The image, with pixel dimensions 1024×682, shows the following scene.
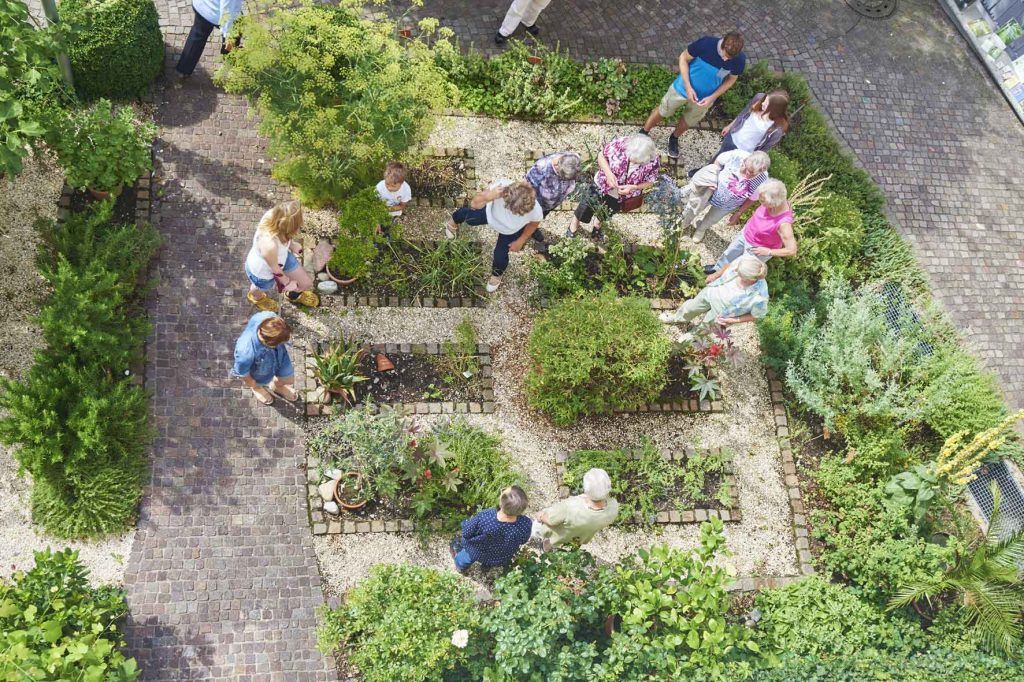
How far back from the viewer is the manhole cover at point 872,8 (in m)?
12.1

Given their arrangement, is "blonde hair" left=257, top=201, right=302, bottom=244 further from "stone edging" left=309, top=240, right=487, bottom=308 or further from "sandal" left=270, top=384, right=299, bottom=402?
"sandal" left=270, top=384, right=299, bottom=402

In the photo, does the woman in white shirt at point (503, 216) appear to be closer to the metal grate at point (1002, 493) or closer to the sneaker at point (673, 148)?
the sneaker at point (673, 148)

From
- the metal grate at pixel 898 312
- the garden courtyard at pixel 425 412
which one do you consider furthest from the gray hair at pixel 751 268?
the metal grate at pixel 898 312

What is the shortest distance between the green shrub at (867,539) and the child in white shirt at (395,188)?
5.44 m

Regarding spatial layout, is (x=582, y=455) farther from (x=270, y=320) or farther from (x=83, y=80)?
(x=83, y=80)

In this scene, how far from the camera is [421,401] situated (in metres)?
8.51

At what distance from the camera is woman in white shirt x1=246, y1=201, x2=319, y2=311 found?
7.49 m

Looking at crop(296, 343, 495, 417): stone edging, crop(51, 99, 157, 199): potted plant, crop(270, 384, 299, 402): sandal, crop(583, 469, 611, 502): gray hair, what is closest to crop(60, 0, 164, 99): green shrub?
crop(51, 99, 157, 199): potted plant

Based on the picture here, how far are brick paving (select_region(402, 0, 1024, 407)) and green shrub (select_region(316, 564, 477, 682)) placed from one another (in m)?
6.88

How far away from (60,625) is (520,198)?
540cm

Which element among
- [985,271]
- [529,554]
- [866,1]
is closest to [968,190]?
[985,271]

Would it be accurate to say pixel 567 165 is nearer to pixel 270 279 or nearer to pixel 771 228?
pixel 771 228

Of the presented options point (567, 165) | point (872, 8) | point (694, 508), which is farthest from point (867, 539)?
point (872, 8)

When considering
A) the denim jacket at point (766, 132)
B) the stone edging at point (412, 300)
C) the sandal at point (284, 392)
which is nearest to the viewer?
the sandal at point (284, 392)
